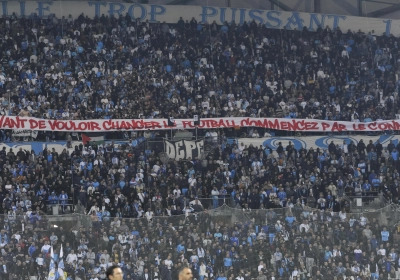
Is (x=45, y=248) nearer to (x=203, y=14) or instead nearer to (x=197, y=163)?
(x=197, y=163)

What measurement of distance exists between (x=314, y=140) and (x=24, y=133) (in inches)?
418

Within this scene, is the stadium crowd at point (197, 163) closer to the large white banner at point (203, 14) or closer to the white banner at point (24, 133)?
the white banner at point (24, 133)

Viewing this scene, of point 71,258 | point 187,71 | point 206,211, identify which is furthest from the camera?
point 187,71

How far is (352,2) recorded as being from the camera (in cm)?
4556

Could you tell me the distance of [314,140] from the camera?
35688mm

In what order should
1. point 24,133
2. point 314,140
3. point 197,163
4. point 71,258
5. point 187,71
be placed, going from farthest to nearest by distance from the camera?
1. point 187,71
2. point 314,140
3. point 24,133
4. point 197,163
5. point 71,258

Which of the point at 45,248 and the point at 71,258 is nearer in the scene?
the point at 71,258

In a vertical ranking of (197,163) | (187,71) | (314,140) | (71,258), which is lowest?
(71,258)

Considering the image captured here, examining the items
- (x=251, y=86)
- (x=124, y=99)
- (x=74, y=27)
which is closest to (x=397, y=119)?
(x=251, y=86)

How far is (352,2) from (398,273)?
2664 cm

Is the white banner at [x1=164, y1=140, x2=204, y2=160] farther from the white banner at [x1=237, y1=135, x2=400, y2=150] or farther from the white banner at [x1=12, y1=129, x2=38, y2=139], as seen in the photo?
the white banner at [x1=12, y1=129, x2=38, y2=139]

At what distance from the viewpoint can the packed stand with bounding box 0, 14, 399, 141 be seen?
117 ft

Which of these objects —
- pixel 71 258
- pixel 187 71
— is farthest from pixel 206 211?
→ pixel 187 71

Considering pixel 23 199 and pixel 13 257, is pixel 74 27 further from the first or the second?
pixel 13 257
